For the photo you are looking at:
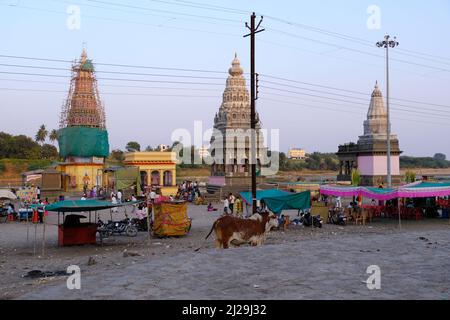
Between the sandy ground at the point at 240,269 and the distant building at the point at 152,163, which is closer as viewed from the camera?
the sandy ground at the point at 240,269

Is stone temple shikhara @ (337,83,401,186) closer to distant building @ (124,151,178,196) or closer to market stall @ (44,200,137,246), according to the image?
distant building @ (124,151,178,196)

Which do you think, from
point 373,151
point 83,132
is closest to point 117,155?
point 83,132

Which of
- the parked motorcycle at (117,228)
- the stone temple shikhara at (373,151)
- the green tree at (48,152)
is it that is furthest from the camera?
the green tree at (48,152)

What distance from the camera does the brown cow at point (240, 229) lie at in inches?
565

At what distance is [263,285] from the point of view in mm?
8906

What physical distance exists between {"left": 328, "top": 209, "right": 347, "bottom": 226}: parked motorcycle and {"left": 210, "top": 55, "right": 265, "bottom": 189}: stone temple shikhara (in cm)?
2413

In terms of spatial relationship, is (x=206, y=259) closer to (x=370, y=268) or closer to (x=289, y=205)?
(x=370, y=268)

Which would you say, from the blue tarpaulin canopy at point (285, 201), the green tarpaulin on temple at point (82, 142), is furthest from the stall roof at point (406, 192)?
the green tarpaulin on temple at point (82, 142)

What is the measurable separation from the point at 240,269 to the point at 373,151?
154 ft

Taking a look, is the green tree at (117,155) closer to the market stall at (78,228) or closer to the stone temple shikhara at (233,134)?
the stone temple shikhara at (233,134)

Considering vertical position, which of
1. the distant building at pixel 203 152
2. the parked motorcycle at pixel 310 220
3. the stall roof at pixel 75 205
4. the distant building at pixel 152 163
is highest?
the distant building at pixel 203 152

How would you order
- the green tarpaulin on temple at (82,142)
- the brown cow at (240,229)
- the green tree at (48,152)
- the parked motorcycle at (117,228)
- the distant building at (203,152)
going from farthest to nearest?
1. the green tree at (48,152)
2. the distant building at (203,152)
3. the green tarpaulin on temple at (82,142)
4. the parked motorcycle at (117,228)
5. the brown cow at (240,229)

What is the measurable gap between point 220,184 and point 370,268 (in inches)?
1445

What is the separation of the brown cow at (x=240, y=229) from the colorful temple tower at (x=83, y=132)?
39.2m
